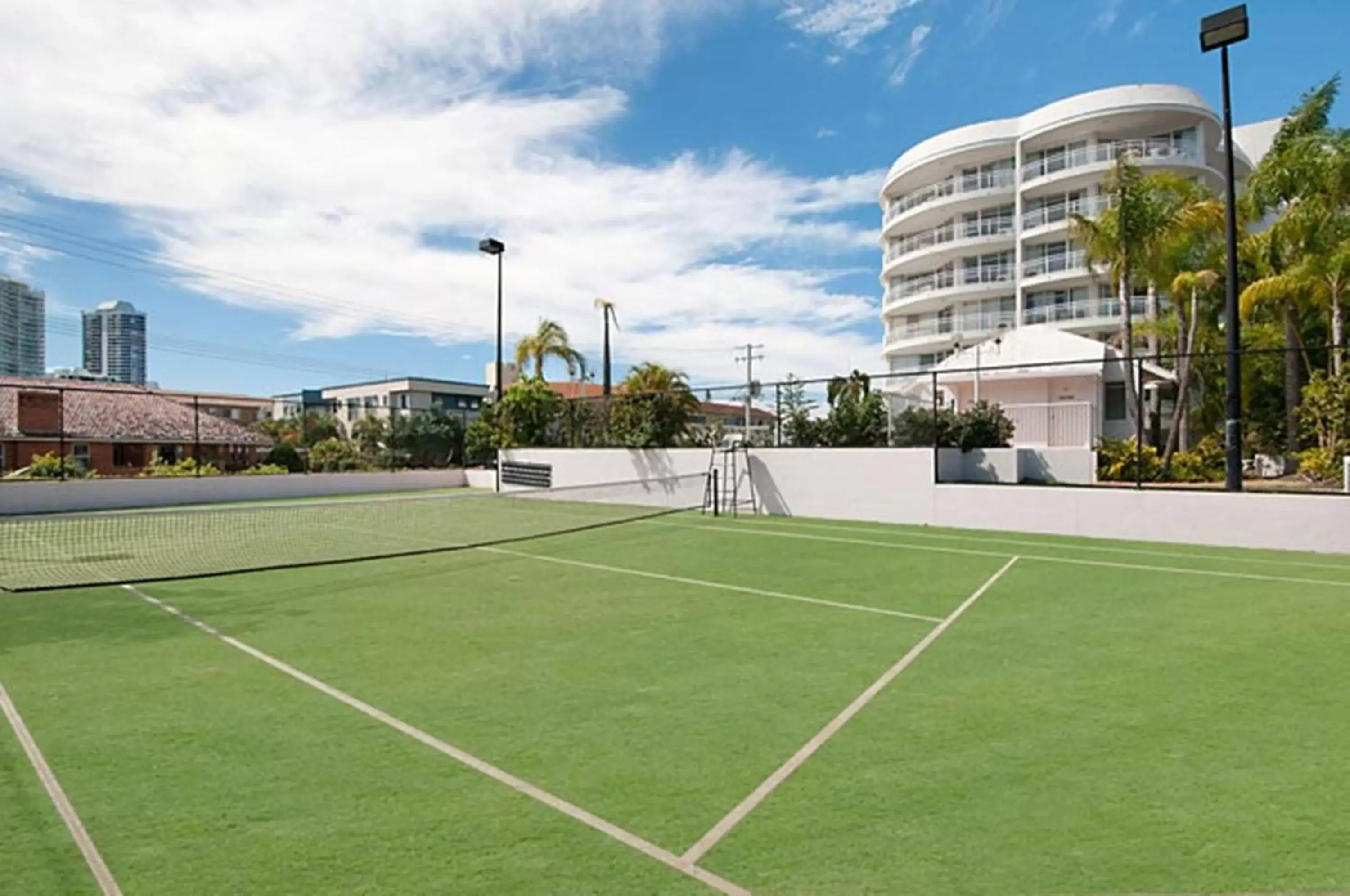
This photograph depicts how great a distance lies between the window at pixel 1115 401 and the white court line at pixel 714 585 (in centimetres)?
2219

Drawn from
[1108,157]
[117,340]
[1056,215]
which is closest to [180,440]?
[1056,215]

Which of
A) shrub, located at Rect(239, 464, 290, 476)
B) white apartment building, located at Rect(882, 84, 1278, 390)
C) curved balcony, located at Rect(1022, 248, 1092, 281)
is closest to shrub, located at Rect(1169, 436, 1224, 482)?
white apartment building, located at Rect(882, 84, 1278, 390)

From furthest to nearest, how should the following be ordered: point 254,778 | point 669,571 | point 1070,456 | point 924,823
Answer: point 1070,456 → point 669,571 → point 254,778 → point 924,823

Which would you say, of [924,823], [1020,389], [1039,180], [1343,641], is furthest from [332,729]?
[1039,180]

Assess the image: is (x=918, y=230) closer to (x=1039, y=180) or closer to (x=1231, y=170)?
(x=1039, y=180)

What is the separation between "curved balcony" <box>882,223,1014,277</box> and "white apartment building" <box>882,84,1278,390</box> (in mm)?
82

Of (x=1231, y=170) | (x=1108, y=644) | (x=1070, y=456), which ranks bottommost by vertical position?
(x=1108, y=644)

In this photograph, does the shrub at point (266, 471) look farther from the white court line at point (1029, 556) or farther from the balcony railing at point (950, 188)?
the balcony railing at point (950, 188)

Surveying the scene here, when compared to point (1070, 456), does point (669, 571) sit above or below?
below

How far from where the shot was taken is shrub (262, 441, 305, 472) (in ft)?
100

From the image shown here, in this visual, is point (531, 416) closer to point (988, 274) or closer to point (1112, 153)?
point (988, 274)

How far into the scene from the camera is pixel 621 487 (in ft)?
78.0

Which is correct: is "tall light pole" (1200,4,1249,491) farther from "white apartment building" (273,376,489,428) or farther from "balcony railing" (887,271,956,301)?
"white apartment building" (273,376,489,428)

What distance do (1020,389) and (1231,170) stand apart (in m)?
12.8
